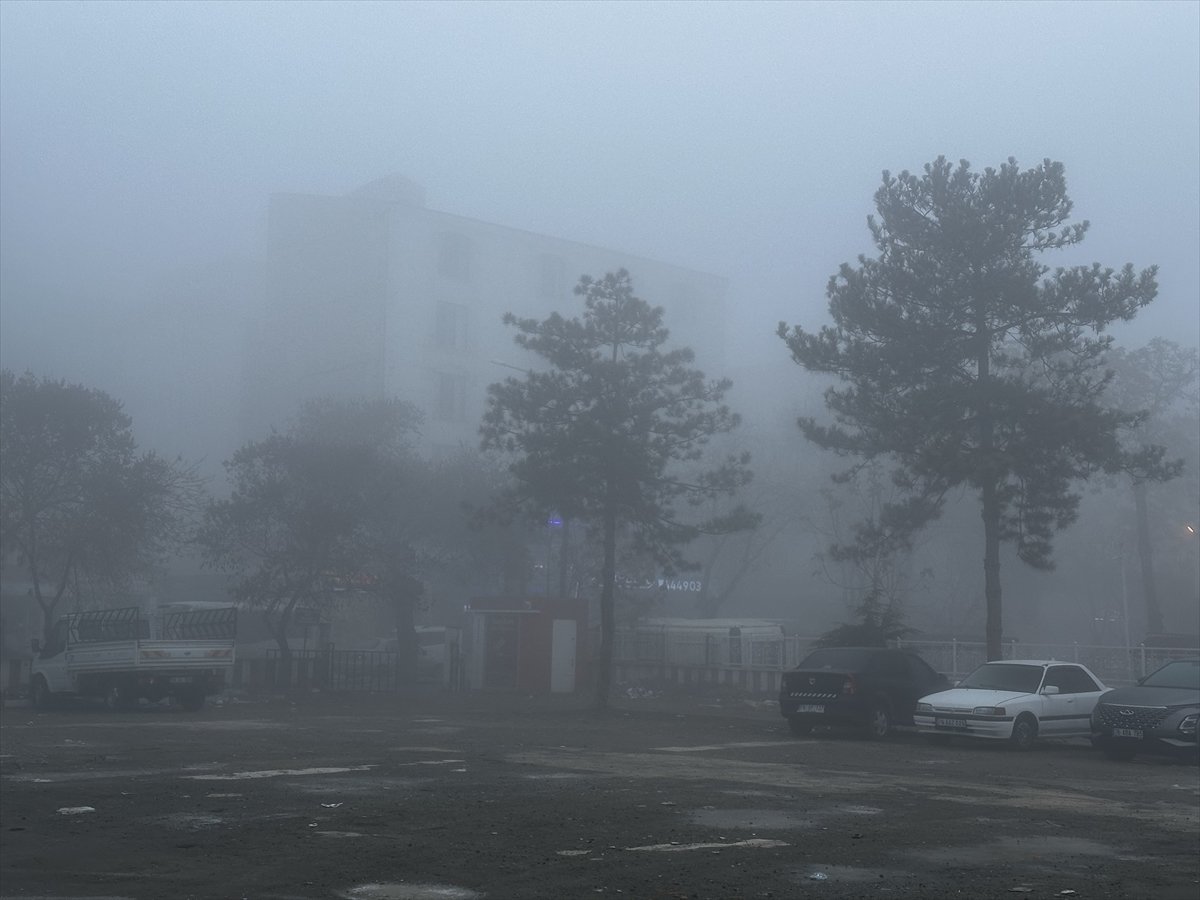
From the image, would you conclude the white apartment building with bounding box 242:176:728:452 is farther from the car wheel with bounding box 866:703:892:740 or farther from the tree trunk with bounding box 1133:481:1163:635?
the car wheel with bounding box 866:703:892:740

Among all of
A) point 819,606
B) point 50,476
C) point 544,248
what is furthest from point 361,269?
point 50,476

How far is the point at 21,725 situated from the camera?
24.1 metres

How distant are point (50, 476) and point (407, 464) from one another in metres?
12.6

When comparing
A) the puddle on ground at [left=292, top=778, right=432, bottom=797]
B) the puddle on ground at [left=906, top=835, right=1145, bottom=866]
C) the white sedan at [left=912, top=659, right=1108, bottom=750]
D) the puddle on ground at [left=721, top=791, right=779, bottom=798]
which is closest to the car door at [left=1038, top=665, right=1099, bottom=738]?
the white sedan at [left=912, top=659, right=1108, bottom=750]

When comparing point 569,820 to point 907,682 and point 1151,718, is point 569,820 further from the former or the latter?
point 907,682

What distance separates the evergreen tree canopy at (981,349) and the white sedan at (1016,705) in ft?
20.4

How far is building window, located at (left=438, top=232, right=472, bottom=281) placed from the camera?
7988 centimetres

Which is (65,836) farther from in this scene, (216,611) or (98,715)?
(216,611)

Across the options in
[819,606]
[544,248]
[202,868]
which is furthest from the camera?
[544,248]

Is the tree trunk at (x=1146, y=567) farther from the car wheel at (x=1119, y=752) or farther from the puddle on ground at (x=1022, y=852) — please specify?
the puddle on ground at (x=1022, y=852)

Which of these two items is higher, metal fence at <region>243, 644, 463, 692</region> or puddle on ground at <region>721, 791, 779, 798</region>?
metal fence at <region>243, 644, 463, 692</region>

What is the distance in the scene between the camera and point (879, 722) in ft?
78.1

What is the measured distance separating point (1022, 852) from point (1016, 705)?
12173mm

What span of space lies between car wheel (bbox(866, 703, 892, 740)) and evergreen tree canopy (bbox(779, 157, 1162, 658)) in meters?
6.45
